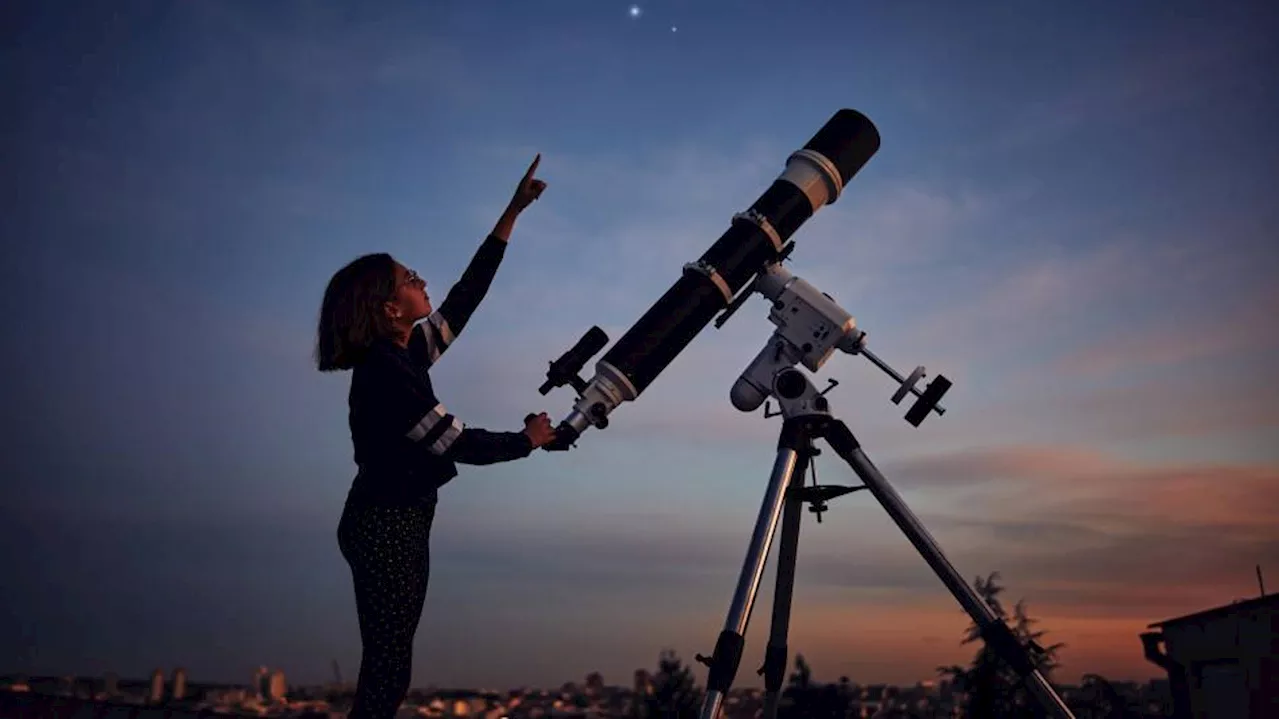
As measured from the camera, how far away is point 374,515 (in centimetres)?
359

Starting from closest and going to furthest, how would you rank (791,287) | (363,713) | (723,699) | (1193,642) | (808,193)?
(363,713) < (723,699) < (791,287) < (808,193) < (1193,642)

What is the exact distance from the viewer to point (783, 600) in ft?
17.0

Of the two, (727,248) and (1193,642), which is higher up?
(727,248)

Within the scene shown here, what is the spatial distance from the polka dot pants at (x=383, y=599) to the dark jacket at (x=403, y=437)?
4.0 inches

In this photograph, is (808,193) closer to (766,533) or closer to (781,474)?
(781,474)

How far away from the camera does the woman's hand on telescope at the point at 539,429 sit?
155 inches

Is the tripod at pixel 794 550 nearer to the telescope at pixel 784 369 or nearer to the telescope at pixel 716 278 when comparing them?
the telescope at pixel 784 369

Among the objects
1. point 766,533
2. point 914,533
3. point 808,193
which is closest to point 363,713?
point 766,533

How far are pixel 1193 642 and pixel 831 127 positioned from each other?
861 centimetres

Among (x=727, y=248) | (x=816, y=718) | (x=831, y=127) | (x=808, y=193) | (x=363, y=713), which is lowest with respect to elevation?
(x=816, y=718)

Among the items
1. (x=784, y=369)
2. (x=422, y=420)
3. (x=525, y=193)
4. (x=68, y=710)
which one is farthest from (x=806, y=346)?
(x=68, y=710)

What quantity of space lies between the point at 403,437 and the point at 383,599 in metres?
0.64

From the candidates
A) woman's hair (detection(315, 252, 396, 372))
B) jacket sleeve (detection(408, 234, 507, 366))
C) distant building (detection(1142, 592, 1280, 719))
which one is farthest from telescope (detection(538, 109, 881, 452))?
distant building (detection(1142, 592, 1280, 719))

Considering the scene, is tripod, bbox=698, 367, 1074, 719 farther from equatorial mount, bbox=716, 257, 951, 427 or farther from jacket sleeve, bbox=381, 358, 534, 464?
jacket sleeve, bbox=381, 358, 534, 464
